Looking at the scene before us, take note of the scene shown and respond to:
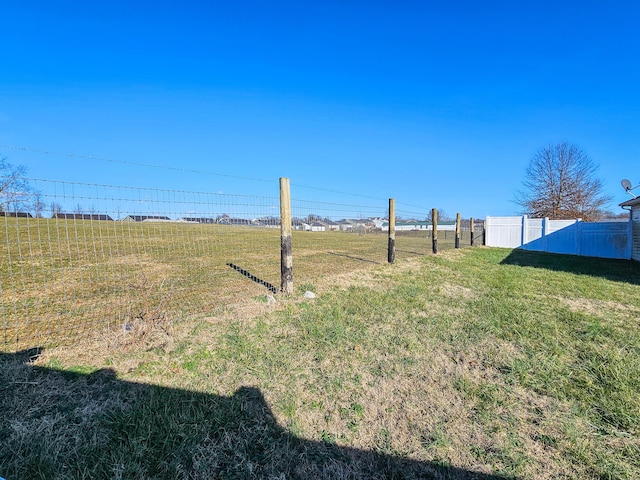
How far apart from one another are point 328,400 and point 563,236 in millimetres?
17123

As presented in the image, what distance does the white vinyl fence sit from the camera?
12.7 meters

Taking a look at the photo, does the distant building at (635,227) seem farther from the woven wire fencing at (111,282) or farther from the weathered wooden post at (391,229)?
the woven wire fencing at (111,282)

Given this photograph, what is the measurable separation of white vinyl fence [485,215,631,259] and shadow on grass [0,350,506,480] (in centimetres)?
1627

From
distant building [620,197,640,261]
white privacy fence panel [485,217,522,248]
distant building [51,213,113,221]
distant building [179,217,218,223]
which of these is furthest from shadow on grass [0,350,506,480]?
white privacy fence panel [485,217,522,248]

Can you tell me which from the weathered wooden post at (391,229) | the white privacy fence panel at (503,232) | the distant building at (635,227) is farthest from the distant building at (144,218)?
the white privacy fence panel at (503,232)

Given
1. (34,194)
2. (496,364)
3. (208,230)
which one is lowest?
(496,364)

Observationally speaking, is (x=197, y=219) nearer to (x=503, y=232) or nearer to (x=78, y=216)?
A: (x=78, y=216)

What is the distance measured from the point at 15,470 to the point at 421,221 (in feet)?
44.9

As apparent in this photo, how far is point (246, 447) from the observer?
1748 mm

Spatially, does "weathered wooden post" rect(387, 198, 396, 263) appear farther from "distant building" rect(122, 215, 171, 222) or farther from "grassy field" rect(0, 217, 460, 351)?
"distant building" rect(122, 215, 171, 222)

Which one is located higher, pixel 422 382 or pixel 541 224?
pixel 541 224

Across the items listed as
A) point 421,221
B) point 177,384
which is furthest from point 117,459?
point 421,221

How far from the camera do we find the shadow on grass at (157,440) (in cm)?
159

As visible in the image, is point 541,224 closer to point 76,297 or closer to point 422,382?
point 422,382
